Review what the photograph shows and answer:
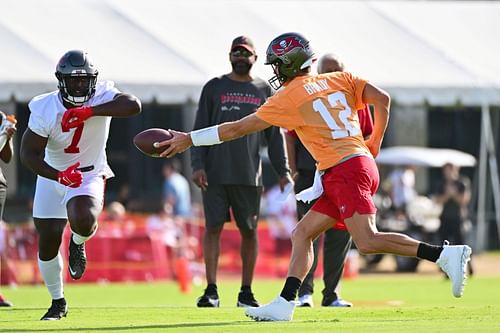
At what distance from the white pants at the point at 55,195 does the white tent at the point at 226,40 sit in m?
9.75

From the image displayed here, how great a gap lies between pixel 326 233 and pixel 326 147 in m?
2.55

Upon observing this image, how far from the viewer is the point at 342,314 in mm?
9695

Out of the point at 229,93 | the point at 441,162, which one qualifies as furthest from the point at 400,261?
the point at 229,93

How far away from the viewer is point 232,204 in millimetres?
11789

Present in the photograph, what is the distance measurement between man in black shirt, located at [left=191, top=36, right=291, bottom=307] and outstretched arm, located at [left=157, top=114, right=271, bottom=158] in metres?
2.53

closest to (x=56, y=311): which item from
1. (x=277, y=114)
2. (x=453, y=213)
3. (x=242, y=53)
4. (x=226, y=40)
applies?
(x=277, y=114)

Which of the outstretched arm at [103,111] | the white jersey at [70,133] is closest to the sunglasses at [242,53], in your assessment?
the white jersey at [70,133]

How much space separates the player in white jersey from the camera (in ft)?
31.7

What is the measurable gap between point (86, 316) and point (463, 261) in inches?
120

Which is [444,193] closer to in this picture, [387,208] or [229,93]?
[387,208]

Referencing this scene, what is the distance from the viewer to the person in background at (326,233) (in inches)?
448

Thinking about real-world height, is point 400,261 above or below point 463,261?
below

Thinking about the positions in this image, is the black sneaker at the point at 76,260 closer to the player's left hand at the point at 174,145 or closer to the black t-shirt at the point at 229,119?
the player's left hand at the point at 174,145

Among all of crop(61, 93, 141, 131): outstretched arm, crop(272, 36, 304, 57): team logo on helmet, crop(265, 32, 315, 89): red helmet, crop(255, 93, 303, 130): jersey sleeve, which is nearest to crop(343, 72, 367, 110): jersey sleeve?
crop(265, 32, 315, 89): red helmet
